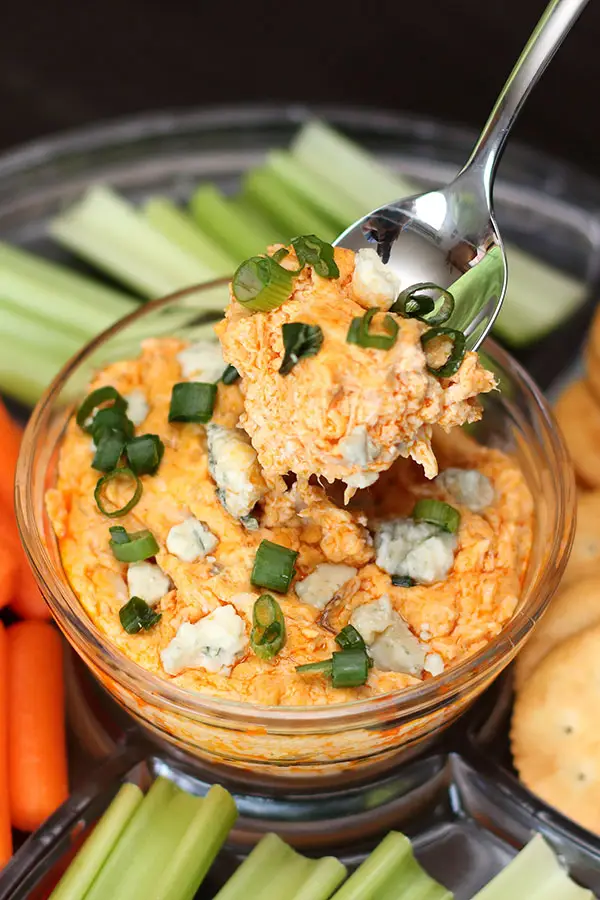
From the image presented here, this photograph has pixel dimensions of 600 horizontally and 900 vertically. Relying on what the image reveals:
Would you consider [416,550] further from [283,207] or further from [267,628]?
[283,207]

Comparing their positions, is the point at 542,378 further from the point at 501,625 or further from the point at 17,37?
the point at 17,37

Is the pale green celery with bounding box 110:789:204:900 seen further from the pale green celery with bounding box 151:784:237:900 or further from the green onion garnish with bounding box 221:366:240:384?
the green onion garnish with bounding box 221:366:240:384

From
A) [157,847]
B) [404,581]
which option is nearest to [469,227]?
[404,581]

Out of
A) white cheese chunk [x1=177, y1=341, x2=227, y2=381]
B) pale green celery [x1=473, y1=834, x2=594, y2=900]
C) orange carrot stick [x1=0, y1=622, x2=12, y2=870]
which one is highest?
white cheese chunk [x1=177, y1=341, x2=227, y2=381]

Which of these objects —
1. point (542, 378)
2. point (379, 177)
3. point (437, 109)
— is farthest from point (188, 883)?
point (437, 109)

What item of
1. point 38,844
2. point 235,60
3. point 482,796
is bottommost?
point 38,844

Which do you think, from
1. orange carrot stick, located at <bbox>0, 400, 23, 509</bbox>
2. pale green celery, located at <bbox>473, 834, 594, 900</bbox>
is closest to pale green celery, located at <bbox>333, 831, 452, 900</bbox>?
pale green celery, located at <bbox>473, 834, 594, 900</bbox>

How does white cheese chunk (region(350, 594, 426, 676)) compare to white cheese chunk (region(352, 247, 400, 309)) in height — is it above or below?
below

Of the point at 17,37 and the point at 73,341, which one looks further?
the point at 17,37
